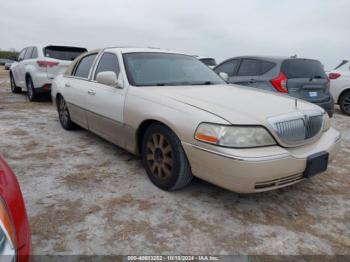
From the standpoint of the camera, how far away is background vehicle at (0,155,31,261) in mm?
1314

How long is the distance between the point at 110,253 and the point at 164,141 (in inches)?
47.2

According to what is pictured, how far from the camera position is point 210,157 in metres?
2.49

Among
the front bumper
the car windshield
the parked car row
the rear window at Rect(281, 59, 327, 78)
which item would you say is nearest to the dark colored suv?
the rear window at Rect(281, 59, 327, 78)

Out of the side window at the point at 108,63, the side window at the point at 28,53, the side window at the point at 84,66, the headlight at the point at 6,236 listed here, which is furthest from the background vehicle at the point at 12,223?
the side window at the point at 28,53

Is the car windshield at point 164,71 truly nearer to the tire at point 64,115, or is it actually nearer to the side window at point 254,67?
the tire at point 64,115

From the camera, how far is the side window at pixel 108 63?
378 centimetres

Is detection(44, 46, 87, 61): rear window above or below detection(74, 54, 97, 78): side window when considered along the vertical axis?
above

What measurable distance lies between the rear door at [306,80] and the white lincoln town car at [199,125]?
223cm

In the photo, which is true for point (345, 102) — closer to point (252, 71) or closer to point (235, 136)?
point (252, 71)

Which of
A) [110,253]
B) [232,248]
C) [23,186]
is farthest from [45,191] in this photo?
[232,248]

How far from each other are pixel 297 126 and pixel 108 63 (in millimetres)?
2566

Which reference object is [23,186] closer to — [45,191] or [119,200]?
[45,191]

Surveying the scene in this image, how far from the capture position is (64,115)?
538cm

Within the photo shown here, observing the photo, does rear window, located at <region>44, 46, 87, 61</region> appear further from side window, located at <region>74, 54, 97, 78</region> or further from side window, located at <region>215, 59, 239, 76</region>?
side window, located at <region>215, 59, 239, 76</region>
